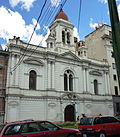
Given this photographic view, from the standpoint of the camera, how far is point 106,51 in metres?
36.0

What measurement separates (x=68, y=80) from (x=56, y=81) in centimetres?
285

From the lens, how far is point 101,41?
123ft

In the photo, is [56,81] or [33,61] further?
[56,81]

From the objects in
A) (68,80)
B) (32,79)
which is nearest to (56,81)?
(68,80)

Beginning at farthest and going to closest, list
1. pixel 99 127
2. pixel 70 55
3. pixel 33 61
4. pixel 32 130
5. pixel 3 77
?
1. pixel 70 55
2. pixel 33 61
3. pixel 3 77
4. pixel 99 127
5. pixel 32 130

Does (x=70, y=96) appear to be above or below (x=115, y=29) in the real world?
below

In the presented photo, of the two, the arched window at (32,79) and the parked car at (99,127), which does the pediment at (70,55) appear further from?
the parked car at (99,127)

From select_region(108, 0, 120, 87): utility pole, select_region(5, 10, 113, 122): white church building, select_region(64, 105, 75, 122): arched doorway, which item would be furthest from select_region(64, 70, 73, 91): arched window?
select_region(108, 0, 120, 87): utility pole

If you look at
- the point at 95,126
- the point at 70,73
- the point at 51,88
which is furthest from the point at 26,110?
the point at 95,126

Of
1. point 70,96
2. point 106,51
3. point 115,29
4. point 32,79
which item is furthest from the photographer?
point 106,51

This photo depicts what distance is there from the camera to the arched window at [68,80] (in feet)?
94.1

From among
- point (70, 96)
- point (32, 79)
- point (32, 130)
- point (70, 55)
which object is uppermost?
point (70, 55)

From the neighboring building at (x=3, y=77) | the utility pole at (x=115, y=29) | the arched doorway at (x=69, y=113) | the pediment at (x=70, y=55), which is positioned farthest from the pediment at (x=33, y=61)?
the utility pole at (x=115, y=29)

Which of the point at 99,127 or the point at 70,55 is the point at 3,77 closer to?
the point at 70,55
